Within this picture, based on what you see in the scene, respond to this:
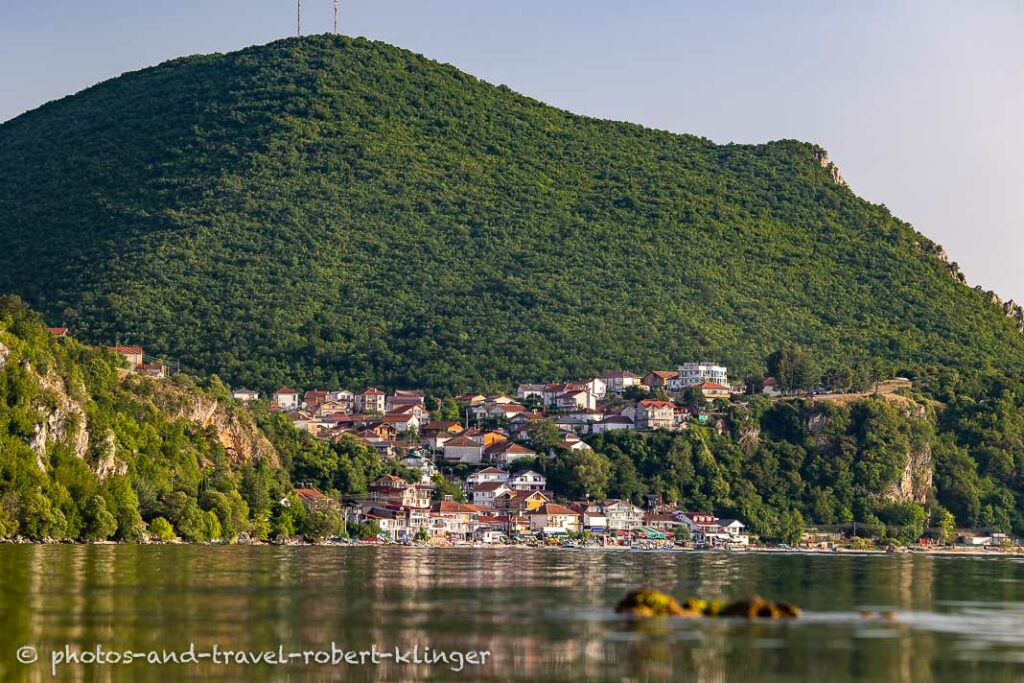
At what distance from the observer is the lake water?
4012cm

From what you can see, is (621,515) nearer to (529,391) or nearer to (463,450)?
(463,450)

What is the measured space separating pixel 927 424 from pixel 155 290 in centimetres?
7292

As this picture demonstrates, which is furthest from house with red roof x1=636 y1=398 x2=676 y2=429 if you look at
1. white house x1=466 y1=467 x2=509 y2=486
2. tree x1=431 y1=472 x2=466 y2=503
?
tree x1=431 y1=472 x2=466 y2=503

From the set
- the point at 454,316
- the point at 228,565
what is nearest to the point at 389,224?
the point at 454,316

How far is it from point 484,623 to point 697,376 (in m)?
119

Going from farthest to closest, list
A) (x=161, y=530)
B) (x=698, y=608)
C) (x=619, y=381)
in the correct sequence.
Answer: (x=619, y=381)
(x=161, y=530)
(x=698, y=608)

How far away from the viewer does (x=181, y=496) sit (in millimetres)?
103875

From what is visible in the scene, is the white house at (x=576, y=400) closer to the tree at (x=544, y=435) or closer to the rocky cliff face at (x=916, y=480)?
the tree at (x=544, y=435)

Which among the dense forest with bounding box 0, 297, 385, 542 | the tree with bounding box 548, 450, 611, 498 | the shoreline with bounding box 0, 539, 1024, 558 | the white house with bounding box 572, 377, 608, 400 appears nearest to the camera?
the dense forest with bounding box 0, 297, 385, 542

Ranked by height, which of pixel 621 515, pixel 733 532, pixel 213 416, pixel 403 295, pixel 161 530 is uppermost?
pixel 403 295

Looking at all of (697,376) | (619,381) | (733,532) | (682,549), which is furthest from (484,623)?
(619,381)

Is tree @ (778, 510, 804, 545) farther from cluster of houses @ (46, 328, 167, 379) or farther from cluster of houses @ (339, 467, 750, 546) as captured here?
cluster of houses @ (46, 328, 167, 379)

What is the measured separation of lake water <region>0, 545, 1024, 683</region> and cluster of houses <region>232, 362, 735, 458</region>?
7164 cm

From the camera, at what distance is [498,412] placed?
159 meters
